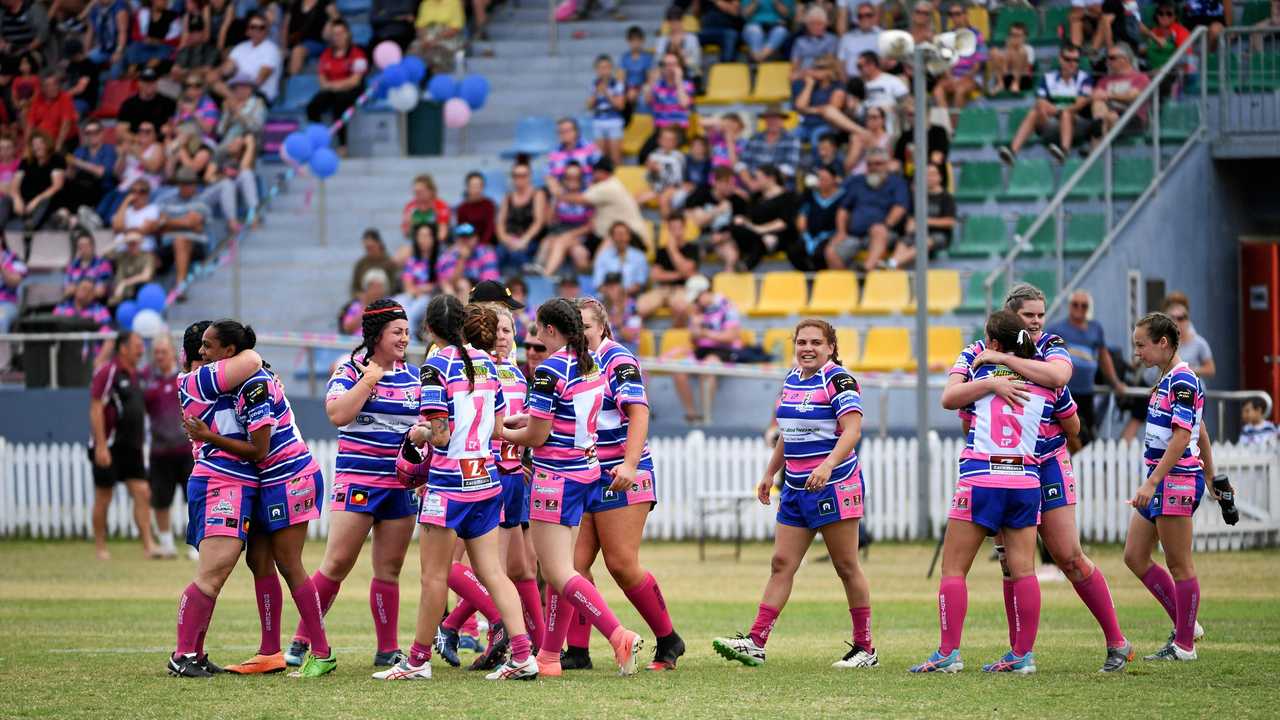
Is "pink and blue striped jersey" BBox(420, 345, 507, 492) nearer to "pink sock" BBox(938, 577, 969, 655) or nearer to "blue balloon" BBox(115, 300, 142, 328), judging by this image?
"pink sock" BBox(938, 577, 969, 655)

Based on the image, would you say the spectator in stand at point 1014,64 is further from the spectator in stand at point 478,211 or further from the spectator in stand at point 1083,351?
the spectator in stand at point 478,211

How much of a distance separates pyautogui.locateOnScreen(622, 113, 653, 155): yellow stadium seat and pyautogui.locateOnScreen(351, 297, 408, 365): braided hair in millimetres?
17114

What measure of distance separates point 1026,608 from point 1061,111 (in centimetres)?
1396

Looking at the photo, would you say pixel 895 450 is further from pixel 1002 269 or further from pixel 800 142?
pixel 800 142

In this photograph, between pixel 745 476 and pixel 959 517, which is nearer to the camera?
pixel 959 517

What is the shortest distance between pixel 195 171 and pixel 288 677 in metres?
18.7

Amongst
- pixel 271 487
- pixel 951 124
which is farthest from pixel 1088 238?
pixel 271 487

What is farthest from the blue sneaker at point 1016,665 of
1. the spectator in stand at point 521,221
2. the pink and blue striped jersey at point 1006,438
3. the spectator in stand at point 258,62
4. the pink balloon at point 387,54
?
the spectator in stand at point 258,62

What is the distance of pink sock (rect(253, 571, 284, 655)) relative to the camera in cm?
1018

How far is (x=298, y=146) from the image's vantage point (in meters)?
27.0

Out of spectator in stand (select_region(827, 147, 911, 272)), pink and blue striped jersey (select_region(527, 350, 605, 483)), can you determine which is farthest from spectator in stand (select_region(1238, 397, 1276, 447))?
Answer: pink and blue striped jersey (select_region(527, 350, 605, 483))

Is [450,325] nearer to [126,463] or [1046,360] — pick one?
[1046,360]

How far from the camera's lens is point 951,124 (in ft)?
79.5

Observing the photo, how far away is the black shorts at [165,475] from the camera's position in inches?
778
